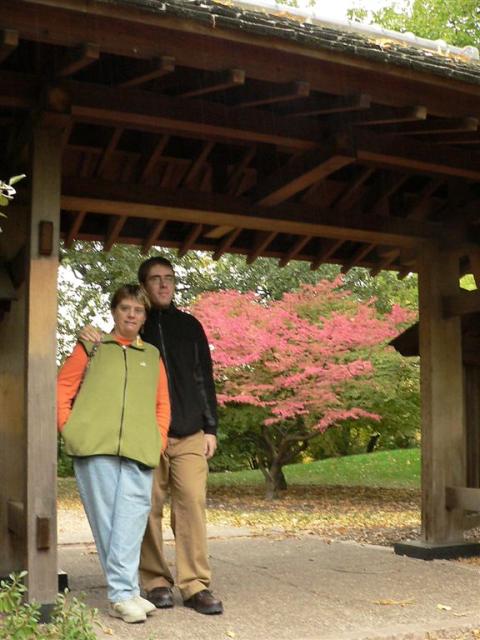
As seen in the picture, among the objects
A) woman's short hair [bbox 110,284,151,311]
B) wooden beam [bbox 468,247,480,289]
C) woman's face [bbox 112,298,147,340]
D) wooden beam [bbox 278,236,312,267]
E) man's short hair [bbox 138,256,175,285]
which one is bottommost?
woman's face [bbox 112,298,147,340]

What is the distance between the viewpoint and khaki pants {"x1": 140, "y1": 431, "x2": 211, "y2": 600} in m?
4.81

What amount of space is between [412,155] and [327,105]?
3.18 ft

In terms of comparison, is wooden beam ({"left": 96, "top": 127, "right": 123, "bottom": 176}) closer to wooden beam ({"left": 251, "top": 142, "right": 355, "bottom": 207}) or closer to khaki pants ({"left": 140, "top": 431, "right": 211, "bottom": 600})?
wooden beam ({"left": 251, "top": 142, "right": 355, "bottom": 207})

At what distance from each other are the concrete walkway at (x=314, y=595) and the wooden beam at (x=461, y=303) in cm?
188

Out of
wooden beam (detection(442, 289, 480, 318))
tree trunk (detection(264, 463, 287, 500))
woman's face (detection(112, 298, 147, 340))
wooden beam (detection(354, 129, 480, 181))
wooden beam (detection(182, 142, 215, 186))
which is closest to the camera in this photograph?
woman's face (detection(112, 298, 147, 340))

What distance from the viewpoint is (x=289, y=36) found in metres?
4.11

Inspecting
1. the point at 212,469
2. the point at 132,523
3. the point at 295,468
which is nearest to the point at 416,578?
the point at 132,523

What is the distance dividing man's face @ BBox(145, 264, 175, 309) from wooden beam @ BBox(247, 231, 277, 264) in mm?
2239

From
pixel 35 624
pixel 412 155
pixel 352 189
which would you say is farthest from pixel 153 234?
pixel 35 624

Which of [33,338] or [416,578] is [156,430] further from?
[416,578]

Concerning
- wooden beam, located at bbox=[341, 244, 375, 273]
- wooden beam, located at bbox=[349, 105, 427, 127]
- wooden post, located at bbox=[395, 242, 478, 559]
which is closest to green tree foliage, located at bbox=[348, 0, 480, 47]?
wooden beam, located at bbox=[341, 244, 375, 273]

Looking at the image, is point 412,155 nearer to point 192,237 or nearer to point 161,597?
point 192,237

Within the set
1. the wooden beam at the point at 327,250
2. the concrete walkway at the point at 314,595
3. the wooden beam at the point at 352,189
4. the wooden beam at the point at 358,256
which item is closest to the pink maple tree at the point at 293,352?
the wooden beam at the point at 358,256

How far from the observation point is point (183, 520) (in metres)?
4.85
